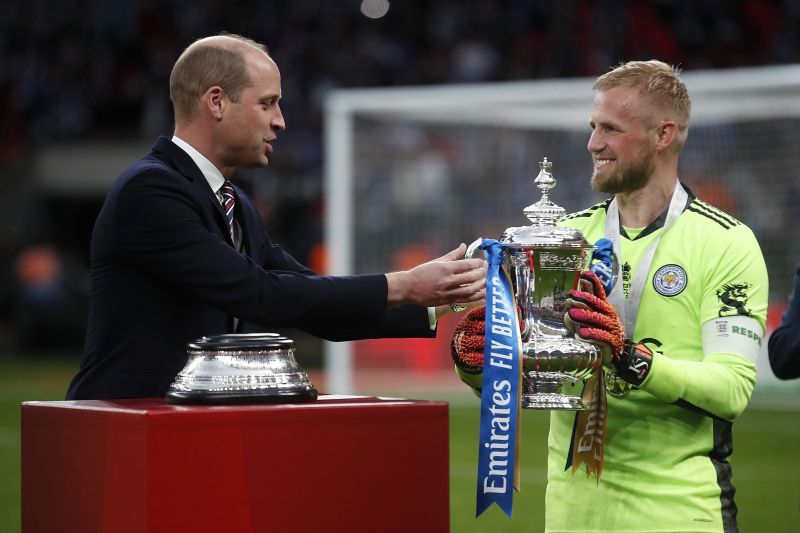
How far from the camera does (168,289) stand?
2852 millimetres

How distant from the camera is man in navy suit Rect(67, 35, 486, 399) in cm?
278

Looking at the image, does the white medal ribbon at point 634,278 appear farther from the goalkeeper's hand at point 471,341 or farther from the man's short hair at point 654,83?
the goalkeeper's hand at point 471,341

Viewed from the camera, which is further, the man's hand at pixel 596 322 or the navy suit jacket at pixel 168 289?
the navy suit jacket at pixel 168 289

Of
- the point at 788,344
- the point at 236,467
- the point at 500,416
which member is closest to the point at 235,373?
the point at 236,467

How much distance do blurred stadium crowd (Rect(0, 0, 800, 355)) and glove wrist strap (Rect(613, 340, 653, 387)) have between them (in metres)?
13.1

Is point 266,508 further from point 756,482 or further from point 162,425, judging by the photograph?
point 756,482

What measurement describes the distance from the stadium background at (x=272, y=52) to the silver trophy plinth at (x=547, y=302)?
9493 mm

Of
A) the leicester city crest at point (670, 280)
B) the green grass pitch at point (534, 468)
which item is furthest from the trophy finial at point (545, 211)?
the green grass pitch at point (534, 468)

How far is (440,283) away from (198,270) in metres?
0.53

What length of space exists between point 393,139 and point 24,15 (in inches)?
404

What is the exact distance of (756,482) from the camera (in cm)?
754

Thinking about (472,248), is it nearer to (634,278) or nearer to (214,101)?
(634,278)

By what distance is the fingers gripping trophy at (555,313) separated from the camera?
2613 millimetres

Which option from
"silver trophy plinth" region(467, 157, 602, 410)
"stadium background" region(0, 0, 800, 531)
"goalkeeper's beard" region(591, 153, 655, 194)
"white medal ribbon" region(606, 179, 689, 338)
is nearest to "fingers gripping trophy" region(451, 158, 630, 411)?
"silver trophy plinth" region(467, 157, 602, 410)
